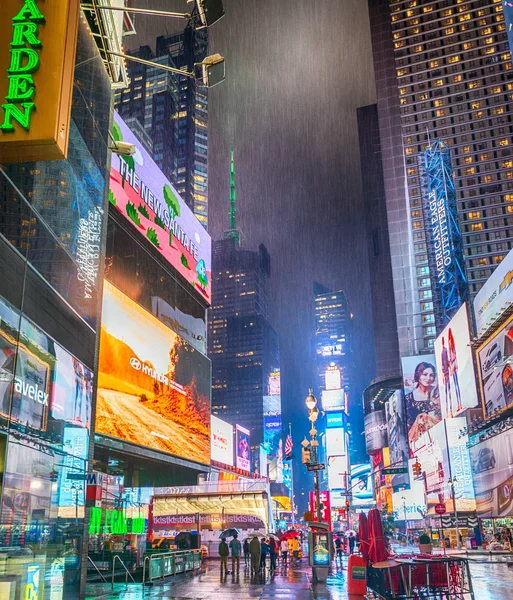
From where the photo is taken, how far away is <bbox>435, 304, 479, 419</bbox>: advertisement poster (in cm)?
6638

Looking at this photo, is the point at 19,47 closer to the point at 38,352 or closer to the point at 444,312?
the point at 38,352

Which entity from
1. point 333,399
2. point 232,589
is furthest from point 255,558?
point 333,399

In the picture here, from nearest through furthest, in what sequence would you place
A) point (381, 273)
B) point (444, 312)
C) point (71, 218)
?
point (71, 218) < point (444, 312) < point (381, 273)

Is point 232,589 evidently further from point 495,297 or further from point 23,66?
point 495,297

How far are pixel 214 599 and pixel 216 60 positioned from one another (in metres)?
13.4

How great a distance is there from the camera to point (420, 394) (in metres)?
99.0

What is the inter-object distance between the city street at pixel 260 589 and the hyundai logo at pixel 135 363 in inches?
456

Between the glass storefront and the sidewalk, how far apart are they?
3.26 metres

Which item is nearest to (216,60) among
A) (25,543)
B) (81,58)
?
(81,58)

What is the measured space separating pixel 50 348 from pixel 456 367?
6577cm

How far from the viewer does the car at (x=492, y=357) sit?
186 ft

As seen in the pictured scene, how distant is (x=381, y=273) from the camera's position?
174 meters

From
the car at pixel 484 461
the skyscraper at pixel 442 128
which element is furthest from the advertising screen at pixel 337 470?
the car at pixel 484 461

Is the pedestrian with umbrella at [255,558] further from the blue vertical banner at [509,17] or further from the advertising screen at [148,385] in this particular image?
the blue vertical banner at [509,17]
